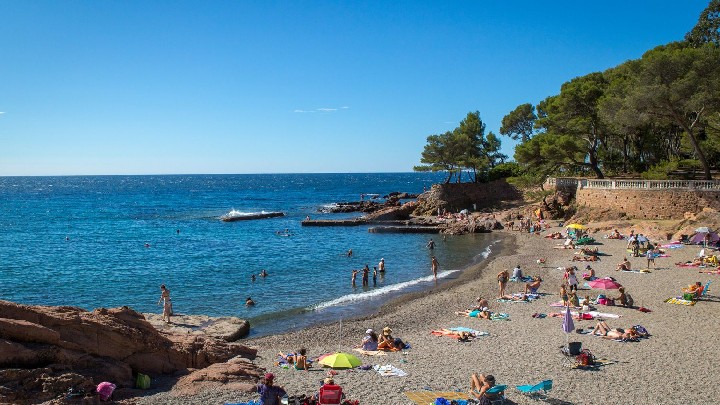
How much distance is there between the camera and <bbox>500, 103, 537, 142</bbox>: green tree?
77562 millimetres

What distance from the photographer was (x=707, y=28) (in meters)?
57.9

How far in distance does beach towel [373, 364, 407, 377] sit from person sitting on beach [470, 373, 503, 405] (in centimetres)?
206

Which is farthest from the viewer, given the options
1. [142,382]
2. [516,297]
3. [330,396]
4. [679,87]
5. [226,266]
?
[226,266]

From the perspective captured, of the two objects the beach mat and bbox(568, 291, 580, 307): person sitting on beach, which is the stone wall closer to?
bbox(568, 291, 580, 307): person sitting on beach

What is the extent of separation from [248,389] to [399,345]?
5803 millimetres

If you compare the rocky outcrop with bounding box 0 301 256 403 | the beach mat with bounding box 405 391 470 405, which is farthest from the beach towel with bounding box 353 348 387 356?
the rocky outcrop with bounding box 0 301 256 403

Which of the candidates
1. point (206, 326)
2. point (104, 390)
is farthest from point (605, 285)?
point (104, 390)

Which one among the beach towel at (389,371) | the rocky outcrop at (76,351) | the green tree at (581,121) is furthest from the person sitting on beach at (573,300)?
the green tree at (581,121)

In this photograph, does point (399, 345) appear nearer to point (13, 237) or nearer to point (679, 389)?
point (679, 389)

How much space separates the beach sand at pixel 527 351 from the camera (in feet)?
40.9

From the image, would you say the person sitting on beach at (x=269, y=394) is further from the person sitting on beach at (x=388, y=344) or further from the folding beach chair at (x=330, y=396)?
the person sitting on beach at (x=388, y=344)

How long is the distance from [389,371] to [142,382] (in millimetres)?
6098

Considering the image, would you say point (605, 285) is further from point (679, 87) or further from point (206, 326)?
point (679, 87)

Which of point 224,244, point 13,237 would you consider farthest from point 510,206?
point 13,237
